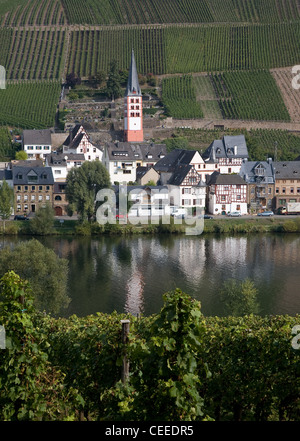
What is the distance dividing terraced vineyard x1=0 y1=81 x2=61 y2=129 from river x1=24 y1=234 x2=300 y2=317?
2060 centimetres

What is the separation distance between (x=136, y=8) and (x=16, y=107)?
20.9 metres

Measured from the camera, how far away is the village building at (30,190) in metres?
37.8

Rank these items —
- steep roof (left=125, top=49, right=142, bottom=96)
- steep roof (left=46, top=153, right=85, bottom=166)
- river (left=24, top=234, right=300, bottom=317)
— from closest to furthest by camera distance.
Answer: river (left=24, top=234, right=300, bottom=317), steep roof (left=46, top=153, right=85, bottom=166), steep roof (left=125, top=49, right=142, bottom=96)

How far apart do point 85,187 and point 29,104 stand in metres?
21.4

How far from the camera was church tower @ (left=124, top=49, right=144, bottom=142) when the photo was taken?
4972 cm

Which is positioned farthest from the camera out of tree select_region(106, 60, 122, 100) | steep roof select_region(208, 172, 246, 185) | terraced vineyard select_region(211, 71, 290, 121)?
tree select_region(106, 60, 122, 100)

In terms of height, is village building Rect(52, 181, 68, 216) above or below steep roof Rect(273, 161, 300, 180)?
below

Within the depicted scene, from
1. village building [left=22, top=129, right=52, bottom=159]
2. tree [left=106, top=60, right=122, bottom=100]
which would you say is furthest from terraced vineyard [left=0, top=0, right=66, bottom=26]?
village building [left=22, top=129, right=52, bottom=159]

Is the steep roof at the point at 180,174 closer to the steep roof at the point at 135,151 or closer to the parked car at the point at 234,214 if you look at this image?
the parked car at the point at 234,214

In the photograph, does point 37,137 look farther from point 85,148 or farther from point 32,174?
point 32,174

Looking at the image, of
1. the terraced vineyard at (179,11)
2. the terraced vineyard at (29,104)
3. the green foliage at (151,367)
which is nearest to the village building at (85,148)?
the terraced vineyard at (29,104)

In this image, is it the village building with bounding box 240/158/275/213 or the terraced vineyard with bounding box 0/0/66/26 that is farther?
the terraced vineyard with bounding box 0/0/66/26

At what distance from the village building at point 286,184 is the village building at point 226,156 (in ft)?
8.99

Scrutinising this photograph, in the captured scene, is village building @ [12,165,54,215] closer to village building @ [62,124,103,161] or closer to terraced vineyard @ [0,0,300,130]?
village building @ [62,124,103,161]
